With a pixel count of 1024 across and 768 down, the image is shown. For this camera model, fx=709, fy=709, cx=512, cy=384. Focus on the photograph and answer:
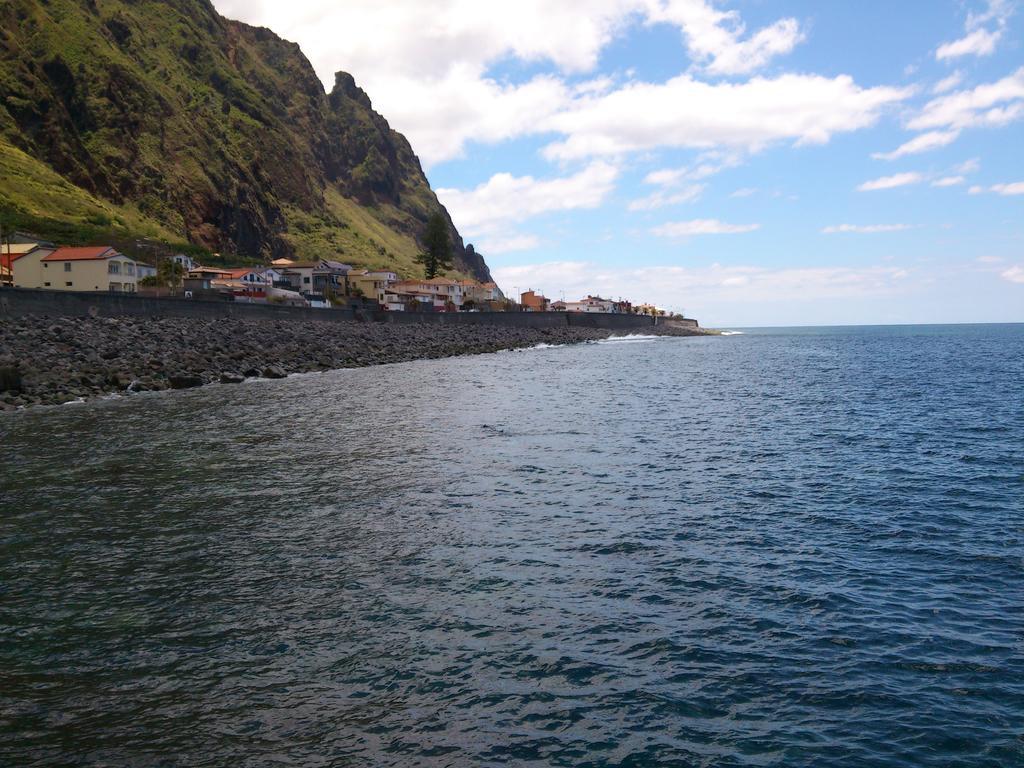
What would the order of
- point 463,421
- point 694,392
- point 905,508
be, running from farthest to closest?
point 694,392
point 463,421
point 905,508

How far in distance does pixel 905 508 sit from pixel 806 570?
718cm

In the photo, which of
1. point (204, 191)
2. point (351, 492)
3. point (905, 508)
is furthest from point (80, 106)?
point (905, 508)

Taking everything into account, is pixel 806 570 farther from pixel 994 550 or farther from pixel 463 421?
pixel 463 421

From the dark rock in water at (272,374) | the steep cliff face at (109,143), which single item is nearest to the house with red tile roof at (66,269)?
the steep cliff face at (109,143)

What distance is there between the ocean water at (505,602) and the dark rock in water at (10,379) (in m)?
9.99

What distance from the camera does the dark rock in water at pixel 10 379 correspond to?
126 ft

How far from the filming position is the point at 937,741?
9.43m

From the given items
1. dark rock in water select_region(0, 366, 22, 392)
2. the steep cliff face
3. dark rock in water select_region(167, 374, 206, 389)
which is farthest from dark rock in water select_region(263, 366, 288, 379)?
the steep cliff face

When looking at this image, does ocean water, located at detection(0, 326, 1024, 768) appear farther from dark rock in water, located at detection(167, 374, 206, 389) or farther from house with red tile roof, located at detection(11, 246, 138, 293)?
house with red tile roof, located at detection(11, 246, 138, 293)

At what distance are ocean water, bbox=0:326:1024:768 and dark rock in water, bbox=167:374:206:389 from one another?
17.4 metres

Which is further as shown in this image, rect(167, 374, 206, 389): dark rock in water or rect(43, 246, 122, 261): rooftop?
rect(43, 246, 122, 261): rooftop

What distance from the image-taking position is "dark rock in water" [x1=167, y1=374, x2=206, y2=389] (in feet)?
157

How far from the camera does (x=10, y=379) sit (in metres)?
38.8

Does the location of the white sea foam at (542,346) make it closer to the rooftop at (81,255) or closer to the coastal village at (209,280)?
the coastal village at (209,280)
